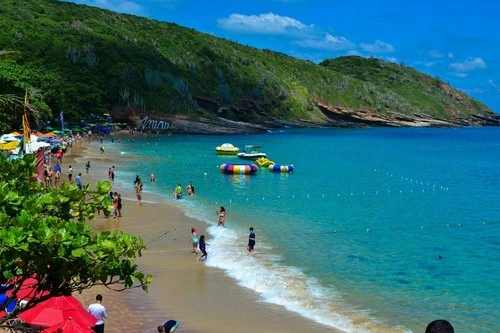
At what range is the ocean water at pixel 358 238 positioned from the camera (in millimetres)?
17562

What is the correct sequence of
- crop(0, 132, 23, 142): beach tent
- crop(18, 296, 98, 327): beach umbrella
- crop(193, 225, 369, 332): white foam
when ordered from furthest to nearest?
crop(0, 132, 23, 142): beach tent → crop(193, 225, 369, 332): white foam → crop(18, 296, 98, 327): beach umbrella

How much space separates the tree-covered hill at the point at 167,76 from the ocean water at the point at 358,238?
29.8 meters

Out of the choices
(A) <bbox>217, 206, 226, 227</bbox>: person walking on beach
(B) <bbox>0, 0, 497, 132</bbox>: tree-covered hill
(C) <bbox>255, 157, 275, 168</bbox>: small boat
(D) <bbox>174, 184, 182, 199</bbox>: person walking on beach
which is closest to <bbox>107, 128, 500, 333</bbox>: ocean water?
(A) <bbox>217, 206, 226, 227</bbox>: person walking on beach

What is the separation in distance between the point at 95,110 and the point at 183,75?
4070cm

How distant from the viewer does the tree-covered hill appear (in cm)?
10581

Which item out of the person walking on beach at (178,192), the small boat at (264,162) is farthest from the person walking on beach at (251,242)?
the small boat at (264,162)

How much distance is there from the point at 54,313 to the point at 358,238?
18.4 meters

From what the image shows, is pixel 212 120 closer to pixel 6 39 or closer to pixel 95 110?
pixel 95 110

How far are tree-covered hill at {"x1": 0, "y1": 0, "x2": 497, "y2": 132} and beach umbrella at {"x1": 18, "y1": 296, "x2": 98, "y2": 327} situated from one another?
170ft

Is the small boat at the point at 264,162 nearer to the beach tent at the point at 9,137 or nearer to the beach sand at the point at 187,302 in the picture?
the beach tent at the point at 9,137

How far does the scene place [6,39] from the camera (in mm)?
97125

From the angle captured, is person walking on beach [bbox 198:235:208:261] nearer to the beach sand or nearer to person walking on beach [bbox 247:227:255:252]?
the beach sand

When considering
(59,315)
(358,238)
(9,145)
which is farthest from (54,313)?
(9,145)

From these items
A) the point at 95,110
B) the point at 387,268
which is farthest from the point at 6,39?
the point at 387,268
